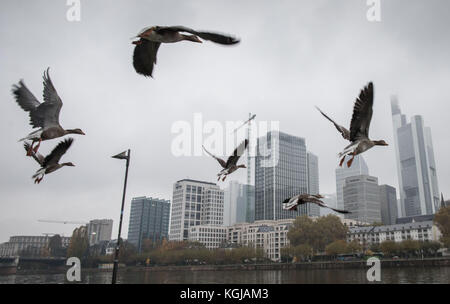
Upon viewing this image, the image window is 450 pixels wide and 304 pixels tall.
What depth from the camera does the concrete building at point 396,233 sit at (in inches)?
3748

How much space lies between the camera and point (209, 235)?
132 meters

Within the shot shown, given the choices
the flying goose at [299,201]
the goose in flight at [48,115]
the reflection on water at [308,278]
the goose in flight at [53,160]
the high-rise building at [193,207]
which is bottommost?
the reflection on water at [308,278]

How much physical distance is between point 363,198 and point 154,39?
6678 inches

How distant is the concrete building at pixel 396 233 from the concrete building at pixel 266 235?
64.9 feet

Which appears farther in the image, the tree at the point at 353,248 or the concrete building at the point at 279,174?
the concrete building at the point at 279,174

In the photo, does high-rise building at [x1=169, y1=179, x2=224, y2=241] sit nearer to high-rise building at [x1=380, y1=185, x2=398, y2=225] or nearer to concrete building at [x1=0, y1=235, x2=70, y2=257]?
concrete building at [x1=0, y1=235, x2=70, y2=257]

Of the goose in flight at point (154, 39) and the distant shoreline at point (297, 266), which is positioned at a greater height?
the goose in flight at point (154, 39)

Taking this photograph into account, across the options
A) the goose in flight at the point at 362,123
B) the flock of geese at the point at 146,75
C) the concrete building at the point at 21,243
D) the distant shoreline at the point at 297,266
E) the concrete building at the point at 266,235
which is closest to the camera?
the flock of geese at the point at 146,75

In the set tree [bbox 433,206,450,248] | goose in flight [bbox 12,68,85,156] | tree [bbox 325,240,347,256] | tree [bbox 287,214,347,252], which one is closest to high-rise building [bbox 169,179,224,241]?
tree [bbox 287,214,347,252]

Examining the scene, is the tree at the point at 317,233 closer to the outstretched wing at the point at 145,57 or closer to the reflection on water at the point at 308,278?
the reflection on water at the point at 308,278

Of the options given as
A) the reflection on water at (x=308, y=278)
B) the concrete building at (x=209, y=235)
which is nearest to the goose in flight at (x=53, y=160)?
the reflection on water at (x=308, y=278)

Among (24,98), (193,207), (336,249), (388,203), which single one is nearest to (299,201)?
(24,98)
